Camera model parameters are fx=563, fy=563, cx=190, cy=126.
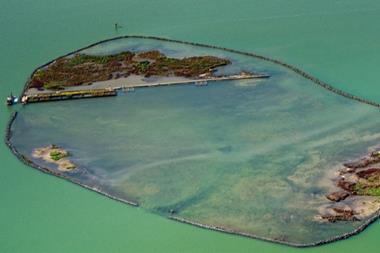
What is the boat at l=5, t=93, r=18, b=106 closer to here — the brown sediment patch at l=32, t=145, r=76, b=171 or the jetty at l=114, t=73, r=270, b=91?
the brown sediment patch at l=32, t=145, r=76, b=171

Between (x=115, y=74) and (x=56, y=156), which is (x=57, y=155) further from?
(x=115, y=74)

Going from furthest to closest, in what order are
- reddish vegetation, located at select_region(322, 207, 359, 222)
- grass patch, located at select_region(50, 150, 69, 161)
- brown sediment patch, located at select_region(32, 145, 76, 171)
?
grass patch, located at select_region(50, 150, 69, 161) < brown sediment patch, located at select_region(32, 145, 76, 171) < reddish vegetation, located at select_region(322, 207, 359, 222)

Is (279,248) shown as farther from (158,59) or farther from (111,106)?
(158,59)

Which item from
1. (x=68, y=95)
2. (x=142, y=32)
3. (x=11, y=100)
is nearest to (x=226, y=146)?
(x=68, y=95)

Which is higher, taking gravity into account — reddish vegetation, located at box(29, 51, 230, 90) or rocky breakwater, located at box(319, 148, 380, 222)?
reddish vegetation, located at box(29, 51, 230, 90)

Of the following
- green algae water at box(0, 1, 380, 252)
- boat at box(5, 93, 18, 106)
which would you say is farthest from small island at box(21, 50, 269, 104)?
green algae water at box(0, 1, 380, 252)

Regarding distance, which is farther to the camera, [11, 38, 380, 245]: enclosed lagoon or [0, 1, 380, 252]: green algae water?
[11, 38, 380, 245]: enclosed lagoon

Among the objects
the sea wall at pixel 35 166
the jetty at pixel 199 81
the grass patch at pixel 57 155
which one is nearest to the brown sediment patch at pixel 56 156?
the grass patch at pixel 57 155
